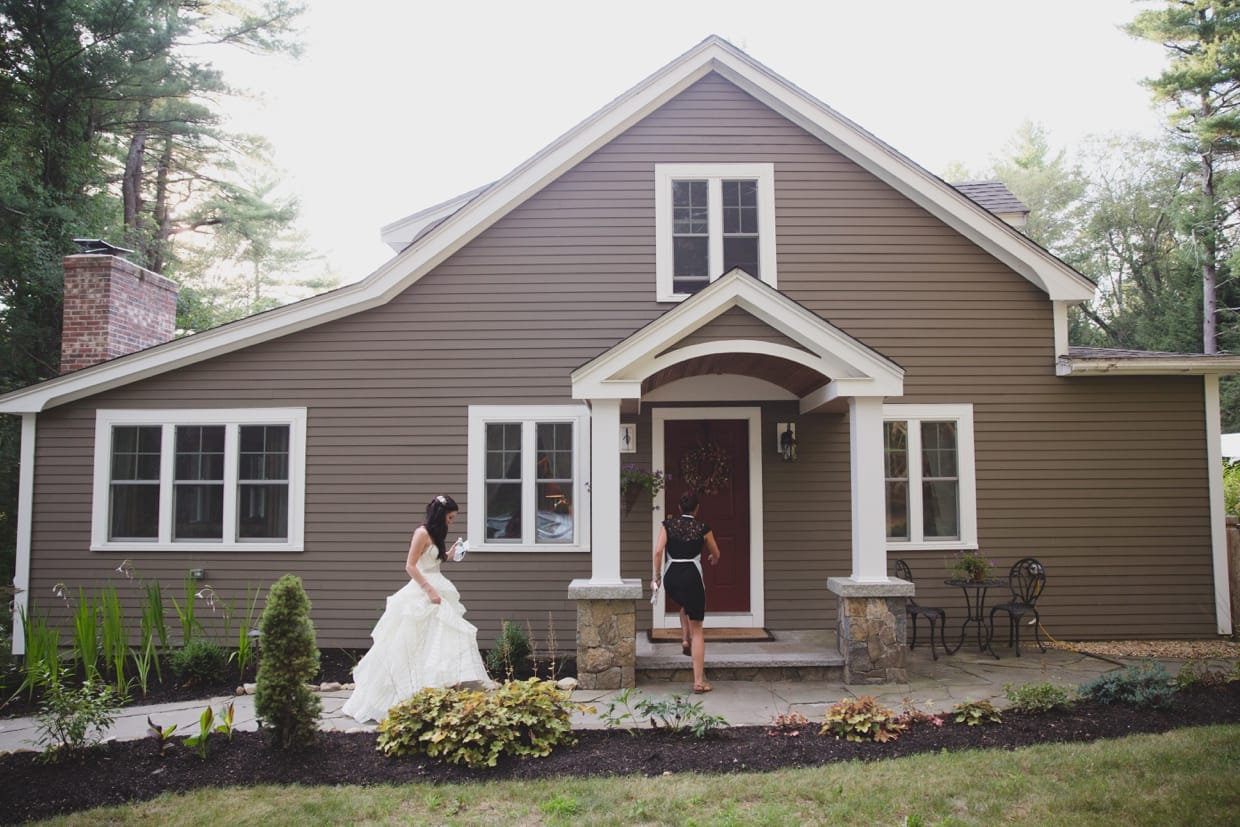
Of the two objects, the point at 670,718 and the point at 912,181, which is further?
the point at 912,181

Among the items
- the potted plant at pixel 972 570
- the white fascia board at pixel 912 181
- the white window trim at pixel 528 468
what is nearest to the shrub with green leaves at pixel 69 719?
the white window trim at pixel 528 468

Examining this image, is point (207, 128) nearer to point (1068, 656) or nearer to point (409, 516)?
point (409, 516)

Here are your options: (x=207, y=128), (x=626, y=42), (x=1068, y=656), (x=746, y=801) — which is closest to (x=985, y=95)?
(x=626, y=42)

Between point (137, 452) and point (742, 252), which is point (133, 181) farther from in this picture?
point (742, 252)

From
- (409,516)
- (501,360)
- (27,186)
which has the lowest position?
(409,516)

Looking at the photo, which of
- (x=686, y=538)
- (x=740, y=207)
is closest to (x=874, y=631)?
(x=686, y=538)

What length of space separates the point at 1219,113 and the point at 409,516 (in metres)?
24.1

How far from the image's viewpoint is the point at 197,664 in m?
7.23

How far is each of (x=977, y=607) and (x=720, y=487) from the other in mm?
3015

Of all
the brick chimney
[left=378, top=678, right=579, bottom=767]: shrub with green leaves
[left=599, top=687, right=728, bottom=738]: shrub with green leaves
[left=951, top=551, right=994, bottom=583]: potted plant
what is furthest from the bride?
the brick chimney

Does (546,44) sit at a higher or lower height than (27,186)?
higher

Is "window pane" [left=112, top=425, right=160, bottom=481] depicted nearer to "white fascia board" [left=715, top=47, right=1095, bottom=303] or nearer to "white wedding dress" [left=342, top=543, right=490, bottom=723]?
"white wedding dress" [left=342, top=543, right=490, bottom=723]

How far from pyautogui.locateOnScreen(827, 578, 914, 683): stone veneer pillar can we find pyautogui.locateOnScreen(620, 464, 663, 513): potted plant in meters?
2.25

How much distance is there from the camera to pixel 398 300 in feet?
28.9
